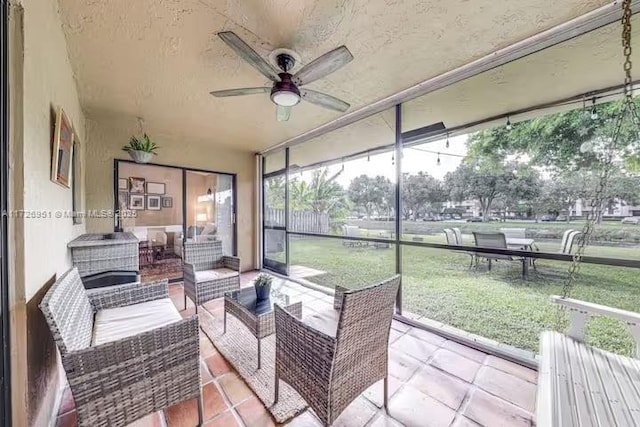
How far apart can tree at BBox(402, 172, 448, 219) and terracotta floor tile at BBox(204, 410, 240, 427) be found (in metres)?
Result: 2.45

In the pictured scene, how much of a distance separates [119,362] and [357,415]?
1335 millimetres

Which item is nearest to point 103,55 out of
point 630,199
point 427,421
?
point 427,421

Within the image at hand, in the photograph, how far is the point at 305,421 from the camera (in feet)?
4.93

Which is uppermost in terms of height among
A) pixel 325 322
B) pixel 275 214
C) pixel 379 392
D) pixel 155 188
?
pixel 155 188

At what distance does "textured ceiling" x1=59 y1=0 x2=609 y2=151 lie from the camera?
1636mm

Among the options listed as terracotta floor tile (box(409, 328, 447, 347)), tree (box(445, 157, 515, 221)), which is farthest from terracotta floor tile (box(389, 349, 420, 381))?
tree (box(445, 157, 515, 221))

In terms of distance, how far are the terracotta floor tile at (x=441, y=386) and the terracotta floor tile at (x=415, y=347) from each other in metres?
0.20

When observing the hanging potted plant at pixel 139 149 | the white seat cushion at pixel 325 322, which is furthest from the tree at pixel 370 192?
the hanging potted plant at pixel 139 149

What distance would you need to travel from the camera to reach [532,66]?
2152 millimetres

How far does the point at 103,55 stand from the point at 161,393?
8.46 feet

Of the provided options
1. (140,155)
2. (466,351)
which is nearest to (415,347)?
(466,351)

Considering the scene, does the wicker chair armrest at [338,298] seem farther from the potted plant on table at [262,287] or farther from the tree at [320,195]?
the tree at [320,195]

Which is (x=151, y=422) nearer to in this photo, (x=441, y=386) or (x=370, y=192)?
(x=441, y=386)

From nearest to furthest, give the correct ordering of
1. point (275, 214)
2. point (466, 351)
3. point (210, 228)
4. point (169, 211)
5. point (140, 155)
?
1. point (466, 351)
2. point (140, 155)
3. point (169, 211)
4. point (210, 228)
5. point (275, 214)
